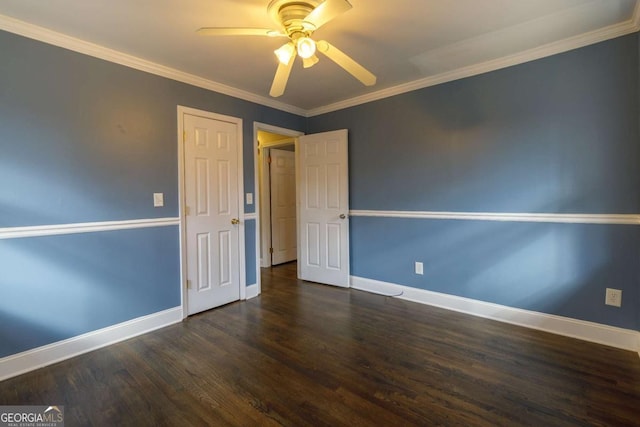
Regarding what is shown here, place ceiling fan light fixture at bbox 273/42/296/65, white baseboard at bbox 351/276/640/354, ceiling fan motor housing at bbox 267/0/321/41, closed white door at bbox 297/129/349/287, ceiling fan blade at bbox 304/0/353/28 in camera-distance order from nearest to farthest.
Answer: ceiling fan blade at bbox 304/0/353/28
ceiling fan motor housing at bbox 267/0/321/41
ceiling fan light fixture at bbox 273/42/296/65
white baseboard at bbox 351/276/640/354
closed white door at bbox 297/129/349/287

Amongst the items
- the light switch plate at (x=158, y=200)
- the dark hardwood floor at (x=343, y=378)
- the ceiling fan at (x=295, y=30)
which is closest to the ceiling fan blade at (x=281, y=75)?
the ceiling fan at (x=295, y=30)

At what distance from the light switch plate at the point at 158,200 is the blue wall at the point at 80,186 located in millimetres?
34

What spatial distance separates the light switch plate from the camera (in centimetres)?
274

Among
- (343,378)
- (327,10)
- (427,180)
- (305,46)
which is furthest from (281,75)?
(343,378)

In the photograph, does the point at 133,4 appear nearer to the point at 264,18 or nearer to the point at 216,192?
the point at 264,18

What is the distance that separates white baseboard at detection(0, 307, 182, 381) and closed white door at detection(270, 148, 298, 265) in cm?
249

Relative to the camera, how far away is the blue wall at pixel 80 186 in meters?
2.07

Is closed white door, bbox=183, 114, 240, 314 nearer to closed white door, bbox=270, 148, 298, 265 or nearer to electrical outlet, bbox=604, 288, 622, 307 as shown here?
closed white door, bbox=270, 148, 298, 265

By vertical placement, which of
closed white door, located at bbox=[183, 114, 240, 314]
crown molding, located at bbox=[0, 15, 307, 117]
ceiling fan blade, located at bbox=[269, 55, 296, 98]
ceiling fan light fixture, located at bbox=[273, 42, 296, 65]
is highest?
crown molding, located at bbox=[0, 15, 307, 117]

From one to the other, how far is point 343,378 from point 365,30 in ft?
7.97

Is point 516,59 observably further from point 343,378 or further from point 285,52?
point 343,378

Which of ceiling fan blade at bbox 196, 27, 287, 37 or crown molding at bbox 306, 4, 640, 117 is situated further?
crown molding at bbox 306, 4, 640, 117

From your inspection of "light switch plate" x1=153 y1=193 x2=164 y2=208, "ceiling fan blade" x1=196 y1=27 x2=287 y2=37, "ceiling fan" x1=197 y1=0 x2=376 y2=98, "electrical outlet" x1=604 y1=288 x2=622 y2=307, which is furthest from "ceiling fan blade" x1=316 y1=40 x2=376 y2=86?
"electrical outlet" x1=604 y1=288 x2=622 y2=307

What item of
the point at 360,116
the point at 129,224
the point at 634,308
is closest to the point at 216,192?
the point at 129,224
